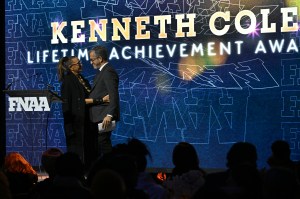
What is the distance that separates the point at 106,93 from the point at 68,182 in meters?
2.89

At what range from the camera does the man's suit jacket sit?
6248mm

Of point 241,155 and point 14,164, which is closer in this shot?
point 241,155

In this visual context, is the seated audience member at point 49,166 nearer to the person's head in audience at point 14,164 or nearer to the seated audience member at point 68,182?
the person's head in audience at point 14,164

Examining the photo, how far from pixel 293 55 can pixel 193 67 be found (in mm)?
1268

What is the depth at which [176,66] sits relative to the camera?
7875 millimetres

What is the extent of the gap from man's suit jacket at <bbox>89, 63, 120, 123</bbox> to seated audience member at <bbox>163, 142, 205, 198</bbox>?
2.22 metres

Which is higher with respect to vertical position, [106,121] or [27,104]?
[27,104]

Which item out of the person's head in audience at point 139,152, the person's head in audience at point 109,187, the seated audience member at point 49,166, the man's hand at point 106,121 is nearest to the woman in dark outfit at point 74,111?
the man's hand at point 106,121

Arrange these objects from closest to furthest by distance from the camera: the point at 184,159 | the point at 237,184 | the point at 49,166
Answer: the point at 237,184, the point at 184,159, the point at 49,166

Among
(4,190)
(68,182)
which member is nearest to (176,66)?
(68,182)

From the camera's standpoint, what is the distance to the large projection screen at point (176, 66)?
7.44 meters

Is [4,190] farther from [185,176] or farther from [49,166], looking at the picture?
[49,166]

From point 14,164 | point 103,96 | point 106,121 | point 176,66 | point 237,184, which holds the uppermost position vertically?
point 176,66

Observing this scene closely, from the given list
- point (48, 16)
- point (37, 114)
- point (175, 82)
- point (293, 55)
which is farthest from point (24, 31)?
point (293, 55)
